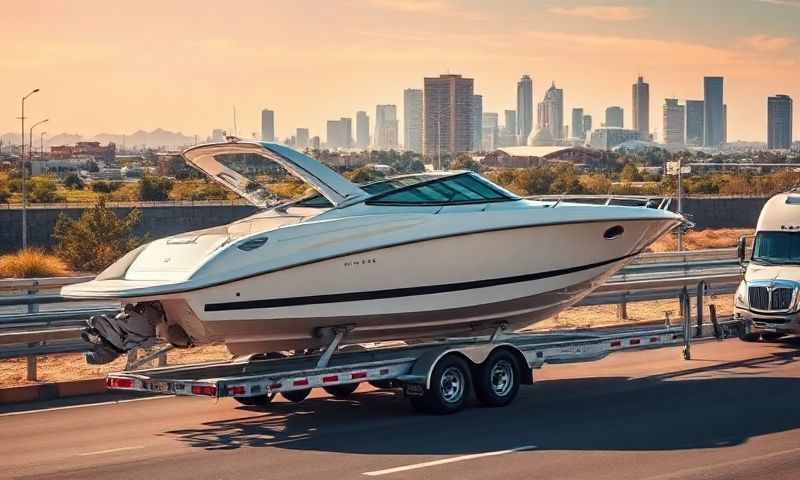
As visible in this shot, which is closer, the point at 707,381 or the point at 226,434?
the point at 226,434

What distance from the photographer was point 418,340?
16.4m

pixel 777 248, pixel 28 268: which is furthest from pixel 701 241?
pixel 777 248

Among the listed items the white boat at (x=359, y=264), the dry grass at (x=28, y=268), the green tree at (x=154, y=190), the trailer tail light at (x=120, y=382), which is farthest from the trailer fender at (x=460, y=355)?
the green tree at (x=154, y=190)

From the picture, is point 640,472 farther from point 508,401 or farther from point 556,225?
point 556,225

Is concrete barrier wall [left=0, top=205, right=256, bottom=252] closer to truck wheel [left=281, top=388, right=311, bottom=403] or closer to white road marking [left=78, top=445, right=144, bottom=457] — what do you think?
truck wheel [left=281, top=388, right=311, bottom=403]

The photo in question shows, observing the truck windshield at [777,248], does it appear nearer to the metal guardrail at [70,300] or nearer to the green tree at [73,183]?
the metal guardrail at [70,300]

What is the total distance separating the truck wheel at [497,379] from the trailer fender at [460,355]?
0.23 feet

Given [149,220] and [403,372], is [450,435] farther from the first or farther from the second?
[149,220]

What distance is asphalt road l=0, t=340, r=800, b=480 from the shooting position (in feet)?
38.7

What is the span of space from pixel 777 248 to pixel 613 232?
5.06 meters

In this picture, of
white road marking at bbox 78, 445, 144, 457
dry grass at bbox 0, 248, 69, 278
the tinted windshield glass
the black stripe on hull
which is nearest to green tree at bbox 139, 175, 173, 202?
dry grass at bbox 0, 248, 69, 278

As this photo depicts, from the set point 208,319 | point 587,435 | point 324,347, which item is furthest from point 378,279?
point 587,435

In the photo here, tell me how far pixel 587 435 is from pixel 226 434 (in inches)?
150

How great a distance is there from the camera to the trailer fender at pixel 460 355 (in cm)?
1456
